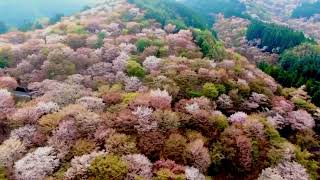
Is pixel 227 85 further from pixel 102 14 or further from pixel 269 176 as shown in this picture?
pixel 102 14

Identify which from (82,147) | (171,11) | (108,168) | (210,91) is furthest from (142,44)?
(171,11)

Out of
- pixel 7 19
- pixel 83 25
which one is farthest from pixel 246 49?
pixel 7 19

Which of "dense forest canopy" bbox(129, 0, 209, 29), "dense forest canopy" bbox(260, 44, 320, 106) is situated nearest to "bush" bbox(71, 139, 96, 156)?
"dense forest canopy" bbox(260, 44, 320, 106)

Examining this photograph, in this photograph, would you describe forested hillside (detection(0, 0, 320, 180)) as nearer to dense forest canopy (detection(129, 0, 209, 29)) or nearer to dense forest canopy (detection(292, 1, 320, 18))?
dense forest canopy (detection(129, 0, 209, 29))

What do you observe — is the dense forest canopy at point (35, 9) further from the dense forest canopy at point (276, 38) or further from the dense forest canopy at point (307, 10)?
the dense forest canopy at point (307, 10)

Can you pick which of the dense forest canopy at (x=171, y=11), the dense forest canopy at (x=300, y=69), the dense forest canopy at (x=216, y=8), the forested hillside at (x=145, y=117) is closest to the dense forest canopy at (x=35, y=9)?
the dense forest canopy at (x=171, y=11)

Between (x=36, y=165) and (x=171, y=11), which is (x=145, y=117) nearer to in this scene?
(x=36, y=165)
